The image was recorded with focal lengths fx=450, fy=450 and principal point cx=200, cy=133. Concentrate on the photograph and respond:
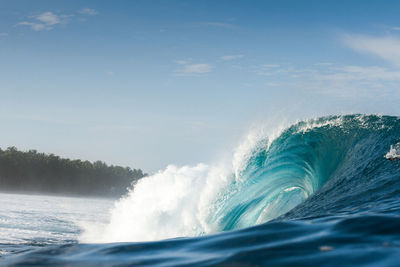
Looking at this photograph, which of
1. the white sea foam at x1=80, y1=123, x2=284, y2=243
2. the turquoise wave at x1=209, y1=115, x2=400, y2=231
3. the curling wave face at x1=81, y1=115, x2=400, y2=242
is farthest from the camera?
the white sea foam at x1=80, y1=123, x2=284, y2=243

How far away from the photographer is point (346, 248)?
2.74 metres

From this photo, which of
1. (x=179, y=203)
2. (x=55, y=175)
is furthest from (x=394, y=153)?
(x=55, y=175)

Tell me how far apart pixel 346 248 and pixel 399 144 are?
22.3ft

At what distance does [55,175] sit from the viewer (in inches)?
4220

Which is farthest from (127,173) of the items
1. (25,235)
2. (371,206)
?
(371,206)

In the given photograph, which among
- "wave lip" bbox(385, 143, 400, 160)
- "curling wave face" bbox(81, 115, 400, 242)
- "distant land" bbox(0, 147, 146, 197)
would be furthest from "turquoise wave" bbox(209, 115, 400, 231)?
"distant land" bbox(0, 147, 146, 197)

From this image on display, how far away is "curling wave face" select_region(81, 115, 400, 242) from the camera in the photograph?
34.3 feet

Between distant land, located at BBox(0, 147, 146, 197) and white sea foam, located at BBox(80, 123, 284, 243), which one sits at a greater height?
distant land, located at BBox(0, 147, 146, 197)

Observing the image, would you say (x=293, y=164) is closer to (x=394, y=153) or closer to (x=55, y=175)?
(x=394, y=153)

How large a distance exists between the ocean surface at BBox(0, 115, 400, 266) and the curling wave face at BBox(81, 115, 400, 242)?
0.10ft

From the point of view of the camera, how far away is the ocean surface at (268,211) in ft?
9.40

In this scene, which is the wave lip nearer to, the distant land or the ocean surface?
the ocean surface

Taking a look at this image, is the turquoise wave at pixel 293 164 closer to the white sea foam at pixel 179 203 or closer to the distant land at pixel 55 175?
the white sea foam at pixel 179 203

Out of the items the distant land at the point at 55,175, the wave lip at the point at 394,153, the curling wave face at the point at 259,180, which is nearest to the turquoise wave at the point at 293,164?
the curling wave face at the point at 259,180
